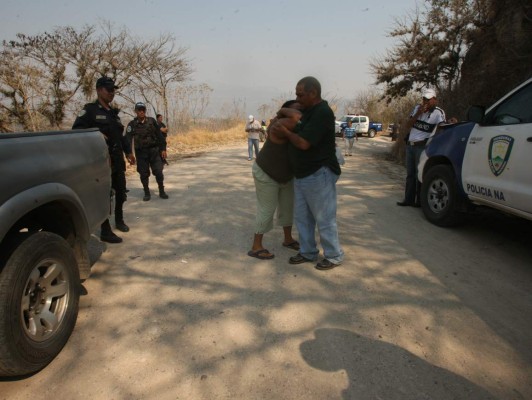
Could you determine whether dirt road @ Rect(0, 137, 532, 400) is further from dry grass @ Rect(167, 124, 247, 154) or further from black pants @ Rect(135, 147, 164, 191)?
dry grass @ Rect(167, 124, 247, 154)

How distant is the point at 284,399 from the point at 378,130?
3282 cm

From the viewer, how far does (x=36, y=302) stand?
2328mm

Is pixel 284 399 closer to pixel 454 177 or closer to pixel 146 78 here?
pixel 454 177

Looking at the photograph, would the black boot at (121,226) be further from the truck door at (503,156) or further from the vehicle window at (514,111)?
the vehicle window at (514,111)

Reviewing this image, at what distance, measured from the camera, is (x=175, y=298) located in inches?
→ 125

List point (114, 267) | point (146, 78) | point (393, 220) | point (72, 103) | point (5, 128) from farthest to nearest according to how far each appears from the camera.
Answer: point (146, 78), point (72, 103), point (5, 128), point (393, 220), point (114, 267)

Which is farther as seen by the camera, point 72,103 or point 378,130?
point 378,130

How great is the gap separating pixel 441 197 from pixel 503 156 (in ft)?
4.41

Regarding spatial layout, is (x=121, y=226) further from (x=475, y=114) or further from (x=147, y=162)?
(x=475, y=114)

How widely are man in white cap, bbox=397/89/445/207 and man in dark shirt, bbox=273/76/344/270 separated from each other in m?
2.82

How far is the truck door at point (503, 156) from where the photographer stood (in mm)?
3533

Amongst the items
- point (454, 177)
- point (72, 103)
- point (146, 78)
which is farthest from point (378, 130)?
point (454, 177)

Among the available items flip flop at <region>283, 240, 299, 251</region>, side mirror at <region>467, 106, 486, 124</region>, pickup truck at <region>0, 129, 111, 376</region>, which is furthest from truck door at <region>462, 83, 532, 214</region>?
pickup truck at <region>0, 129, 111, 376</region>

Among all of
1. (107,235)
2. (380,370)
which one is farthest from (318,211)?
(107,235)
